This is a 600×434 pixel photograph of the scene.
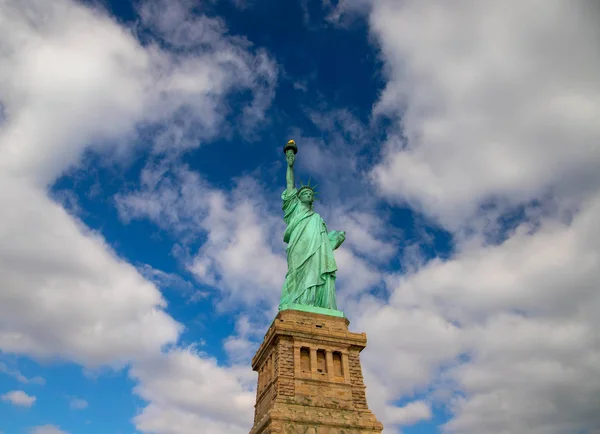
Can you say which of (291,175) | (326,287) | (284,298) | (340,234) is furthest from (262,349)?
(291,175)

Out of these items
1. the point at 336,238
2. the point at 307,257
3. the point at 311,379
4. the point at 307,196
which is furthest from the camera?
the point at 307,196

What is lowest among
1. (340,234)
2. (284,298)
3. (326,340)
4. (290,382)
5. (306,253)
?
(290,382)

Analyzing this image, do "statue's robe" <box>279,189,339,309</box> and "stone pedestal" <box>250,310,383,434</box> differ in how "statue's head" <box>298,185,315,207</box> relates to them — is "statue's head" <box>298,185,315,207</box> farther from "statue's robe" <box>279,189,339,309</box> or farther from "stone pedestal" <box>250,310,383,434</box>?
"stone pedestal" <box>250,310,383,434</box>

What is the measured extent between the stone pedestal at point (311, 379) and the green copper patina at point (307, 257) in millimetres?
1190

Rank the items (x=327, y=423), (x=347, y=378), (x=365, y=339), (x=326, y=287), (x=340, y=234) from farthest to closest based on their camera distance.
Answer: (x=340, y=234) < (x=326, y=287) < (x=365, y=339) < (x=347, y=378) < (x=327, y=423)

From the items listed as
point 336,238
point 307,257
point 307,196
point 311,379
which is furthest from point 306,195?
point 311,379

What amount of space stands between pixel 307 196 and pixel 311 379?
37.9ft

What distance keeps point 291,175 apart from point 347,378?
44.5 ft

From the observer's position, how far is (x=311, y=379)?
2198cm

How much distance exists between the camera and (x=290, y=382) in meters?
21.5

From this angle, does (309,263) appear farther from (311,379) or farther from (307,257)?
(311,379)

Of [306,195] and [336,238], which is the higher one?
[306,195]

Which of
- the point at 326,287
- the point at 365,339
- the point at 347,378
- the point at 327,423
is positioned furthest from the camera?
the point at 326,287

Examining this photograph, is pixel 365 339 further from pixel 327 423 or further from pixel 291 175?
pixel 291 175
